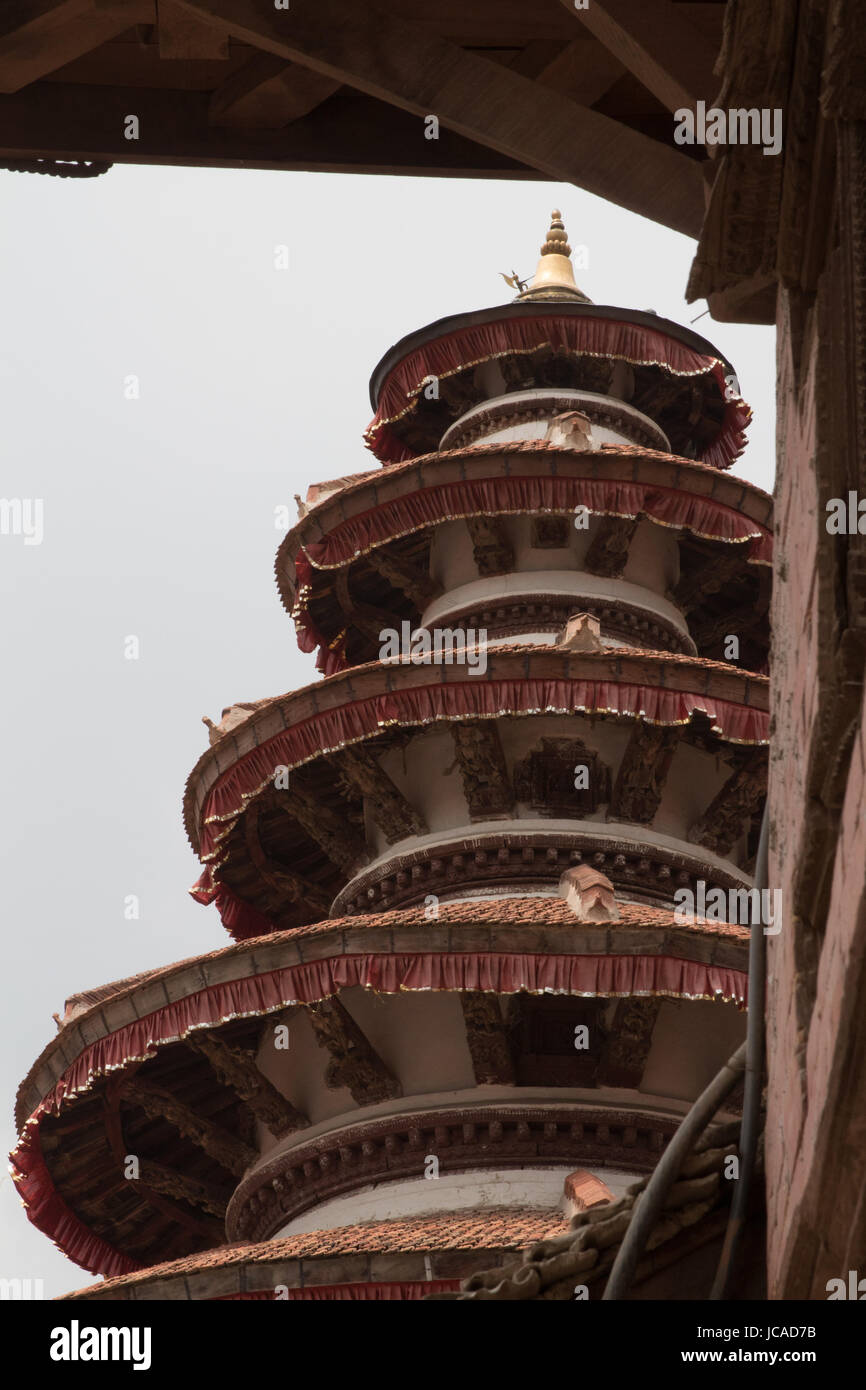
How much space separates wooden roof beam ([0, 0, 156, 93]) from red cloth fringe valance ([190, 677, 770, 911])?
724cm

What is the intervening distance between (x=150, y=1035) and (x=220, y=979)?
0.69m

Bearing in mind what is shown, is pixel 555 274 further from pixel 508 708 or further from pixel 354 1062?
pixel 354 1062

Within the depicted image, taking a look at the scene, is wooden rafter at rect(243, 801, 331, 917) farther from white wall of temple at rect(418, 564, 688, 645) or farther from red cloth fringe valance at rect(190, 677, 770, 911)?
white wall of temple at rect(418, 564, 688, 645)

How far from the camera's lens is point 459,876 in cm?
1448

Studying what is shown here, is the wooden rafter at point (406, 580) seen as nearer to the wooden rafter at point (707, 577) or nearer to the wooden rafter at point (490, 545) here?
the wooden rafter at point (490, 545)

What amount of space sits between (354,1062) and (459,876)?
6.77ft

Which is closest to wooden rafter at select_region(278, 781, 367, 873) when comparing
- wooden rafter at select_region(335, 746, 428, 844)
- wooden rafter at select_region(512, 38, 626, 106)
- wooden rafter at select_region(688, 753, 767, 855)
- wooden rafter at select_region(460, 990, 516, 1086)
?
wooden rafter at select_region(335, 746, 428, 844)

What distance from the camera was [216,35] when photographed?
7445 mm

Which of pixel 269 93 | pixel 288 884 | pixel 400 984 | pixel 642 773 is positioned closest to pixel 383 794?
pixel 288 884

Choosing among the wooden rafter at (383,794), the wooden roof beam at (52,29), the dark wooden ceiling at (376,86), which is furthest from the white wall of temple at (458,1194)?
the wooden roof beam at (52,29)

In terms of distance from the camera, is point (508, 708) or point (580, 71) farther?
point (508, 708)

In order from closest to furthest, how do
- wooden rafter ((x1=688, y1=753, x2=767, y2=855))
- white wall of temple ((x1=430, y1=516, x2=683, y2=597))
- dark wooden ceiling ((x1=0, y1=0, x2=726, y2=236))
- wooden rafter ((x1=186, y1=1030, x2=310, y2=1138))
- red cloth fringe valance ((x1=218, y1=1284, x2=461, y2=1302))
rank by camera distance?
dark wooden ceiling ((x1=0, y1=0, x2=726, y2=236)) → red cloth fringe valance ((x1=218, y1=1284, x2=461, y2=1302)) → wooden rafter ((x1=186, y1=1030, x2=310, y2=1138)) → wooden rafter ((x1=688, y1=753, x2=767, y2=855)) → white wall of temple ((x1=430, y1=516, x2=683, y2=597))

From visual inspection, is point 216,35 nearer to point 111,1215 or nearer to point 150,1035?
point 150,1035

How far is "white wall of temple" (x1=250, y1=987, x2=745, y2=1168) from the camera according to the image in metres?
12.6
